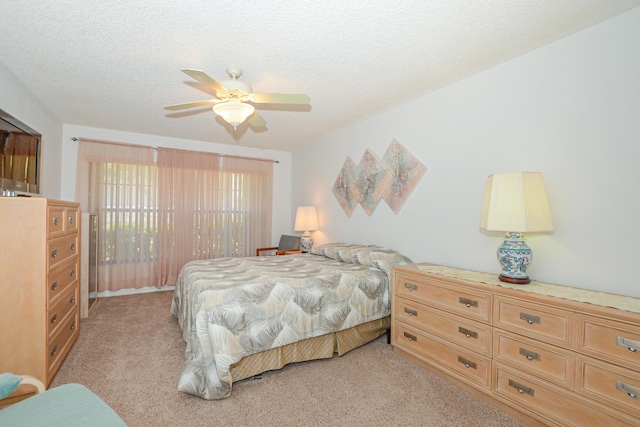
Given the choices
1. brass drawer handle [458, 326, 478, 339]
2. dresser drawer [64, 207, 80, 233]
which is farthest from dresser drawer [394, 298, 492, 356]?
dresser drawer [64, 207, 80, 233]

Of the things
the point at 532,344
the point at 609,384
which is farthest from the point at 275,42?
the point at 609,384

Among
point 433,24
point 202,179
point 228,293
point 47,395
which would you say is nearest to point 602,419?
point 228,293

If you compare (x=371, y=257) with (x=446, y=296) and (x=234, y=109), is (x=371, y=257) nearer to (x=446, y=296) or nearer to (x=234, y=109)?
(x=446, y=296)

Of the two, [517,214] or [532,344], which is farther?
[517,214]

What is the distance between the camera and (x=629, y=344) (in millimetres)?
1401

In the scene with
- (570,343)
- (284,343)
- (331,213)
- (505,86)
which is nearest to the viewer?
(570,343)

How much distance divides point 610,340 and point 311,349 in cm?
190

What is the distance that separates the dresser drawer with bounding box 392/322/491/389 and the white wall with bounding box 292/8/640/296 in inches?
30.2

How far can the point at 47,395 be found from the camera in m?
1.17

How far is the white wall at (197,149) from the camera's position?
424cm

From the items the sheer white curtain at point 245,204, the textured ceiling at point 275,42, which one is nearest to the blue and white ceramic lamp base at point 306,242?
the sheer white curtain at point 245,204

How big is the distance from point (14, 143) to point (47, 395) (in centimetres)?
255

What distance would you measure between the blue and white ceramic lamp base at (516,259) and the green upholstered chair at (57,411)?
229 centimetres

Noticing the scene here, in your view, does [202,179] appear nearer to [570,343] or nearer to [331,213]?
[331,213]
